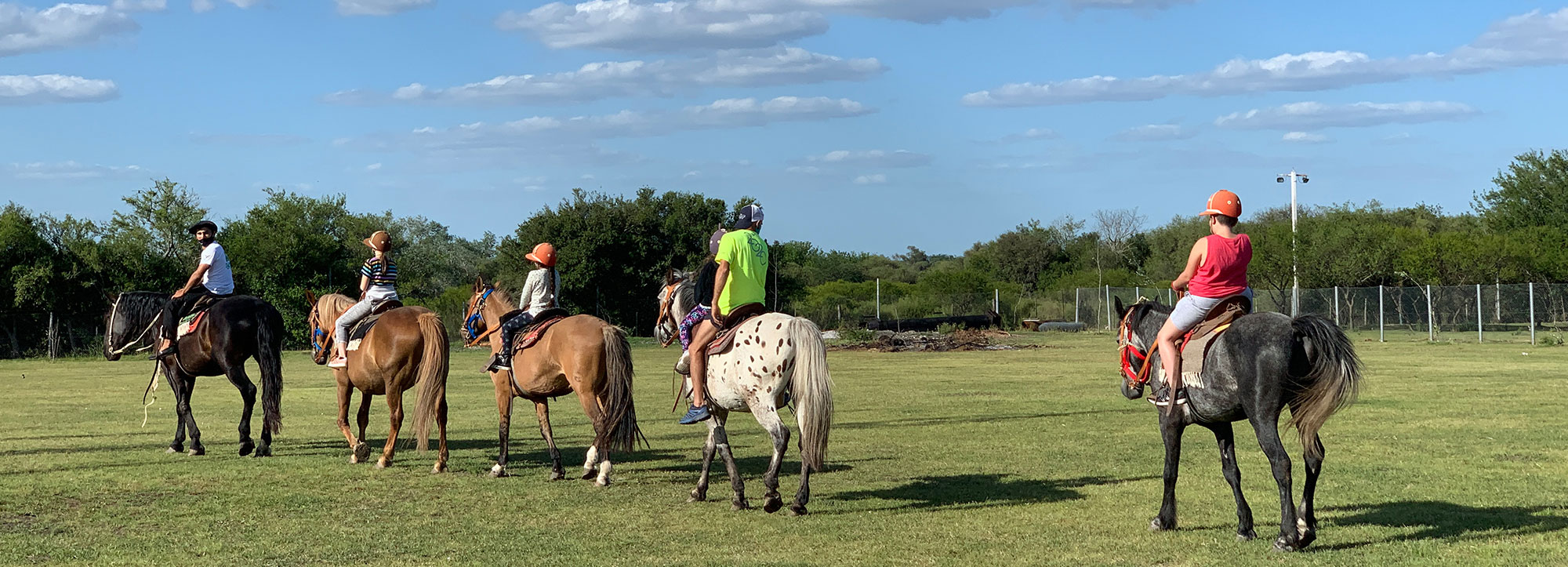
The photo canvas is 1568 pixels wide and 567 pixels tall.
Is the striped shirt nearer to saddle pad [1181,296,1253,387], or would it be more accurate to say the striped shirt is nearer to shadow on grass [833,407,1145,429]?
shadow on grass [833,407,1145,429]

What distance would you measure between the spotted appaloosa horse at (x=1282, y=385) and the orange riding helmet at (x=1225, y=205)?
0.67m

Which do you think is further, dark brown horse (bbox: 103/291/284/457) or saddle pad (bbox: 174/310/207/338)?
saddle pad (bbox: 174/310/207/338)

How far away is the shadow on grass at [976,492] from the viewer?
9195 mm

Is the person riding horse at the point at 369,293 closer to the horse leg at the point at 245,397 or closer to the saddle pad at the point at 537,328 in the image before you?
the horse leg at the point at 245,397

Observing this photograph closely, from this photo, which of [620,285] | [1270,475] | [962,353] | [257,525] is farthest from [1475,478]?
[620,285]

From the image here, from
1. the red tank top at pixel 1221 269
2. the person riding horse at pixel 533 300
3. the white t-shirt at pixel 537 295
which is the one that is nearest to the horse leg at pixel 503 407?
the person riding horse at pixel 533 300

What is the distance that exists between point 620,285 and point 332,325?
36.5 meters

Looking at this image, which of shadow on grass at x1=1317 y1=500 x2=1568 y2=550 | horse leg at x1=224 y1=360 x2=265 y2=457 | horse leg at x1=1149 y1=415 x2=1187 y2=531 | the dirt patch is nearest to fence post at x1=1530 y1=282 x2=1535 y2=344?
the dirt patch

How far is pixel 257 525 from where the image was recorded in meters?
8.39

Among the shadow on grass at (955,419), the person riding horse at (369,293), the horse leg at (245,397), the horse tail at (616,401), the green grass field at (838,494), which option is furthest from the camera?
the shadow on grass at (955,419)

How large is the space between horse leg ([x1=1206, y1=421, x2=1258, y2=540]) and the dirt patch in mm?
28305

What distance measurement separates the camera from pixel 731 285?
9.05 metres

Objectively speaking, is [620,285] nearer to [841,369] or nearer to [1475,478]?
[841,369]

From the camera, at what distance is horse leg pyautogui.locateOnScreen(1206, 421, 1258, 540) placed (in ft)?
24.7
